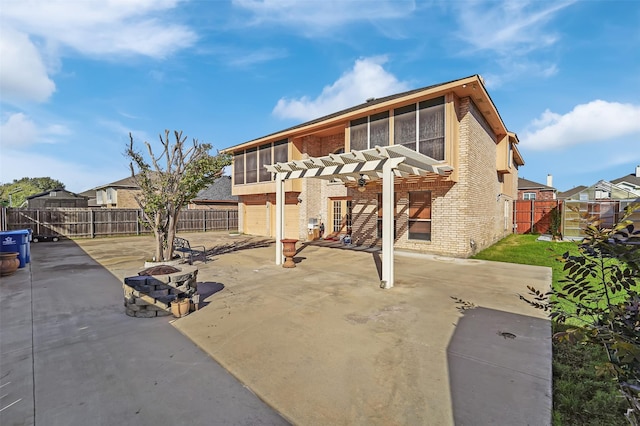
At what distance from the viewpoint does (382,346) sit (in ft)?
12.1

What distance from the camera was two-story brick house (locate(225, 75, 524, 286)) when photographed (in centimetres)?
857

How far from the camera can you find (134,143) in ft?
28.9

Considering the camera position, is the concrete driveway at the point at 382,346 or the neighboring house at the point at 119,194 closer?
the concrete driveway at the point at 382,346

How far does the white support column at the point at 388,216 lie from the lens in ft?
21.4

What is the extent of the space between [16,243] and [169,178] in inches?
194

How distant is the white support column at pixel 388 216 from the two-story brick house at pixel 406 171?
25 mm

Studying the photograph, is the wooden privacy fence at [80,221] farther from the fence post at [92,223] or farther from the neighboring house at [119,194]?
the neighboring house at [119,194]

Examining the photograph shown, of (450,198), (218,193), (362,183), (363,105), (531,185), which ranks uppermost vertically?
(363,105)

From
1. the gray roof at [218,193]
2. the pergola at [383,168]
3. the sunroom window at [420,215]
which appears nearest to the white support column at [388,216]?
the pergola at [383,168]

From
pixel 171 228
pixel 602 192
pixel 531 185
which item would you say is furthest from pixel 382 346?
pixel 531 185

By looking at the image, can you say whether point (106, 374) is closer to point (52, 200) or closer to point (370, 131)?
point (370, 131)

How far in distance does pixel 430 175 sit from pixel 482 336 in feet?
22.4

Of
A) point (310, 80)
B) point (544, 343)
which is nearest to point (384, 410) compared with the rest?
point (544, 343)

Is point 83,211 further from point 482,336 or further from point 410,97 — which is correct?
point 482,336
